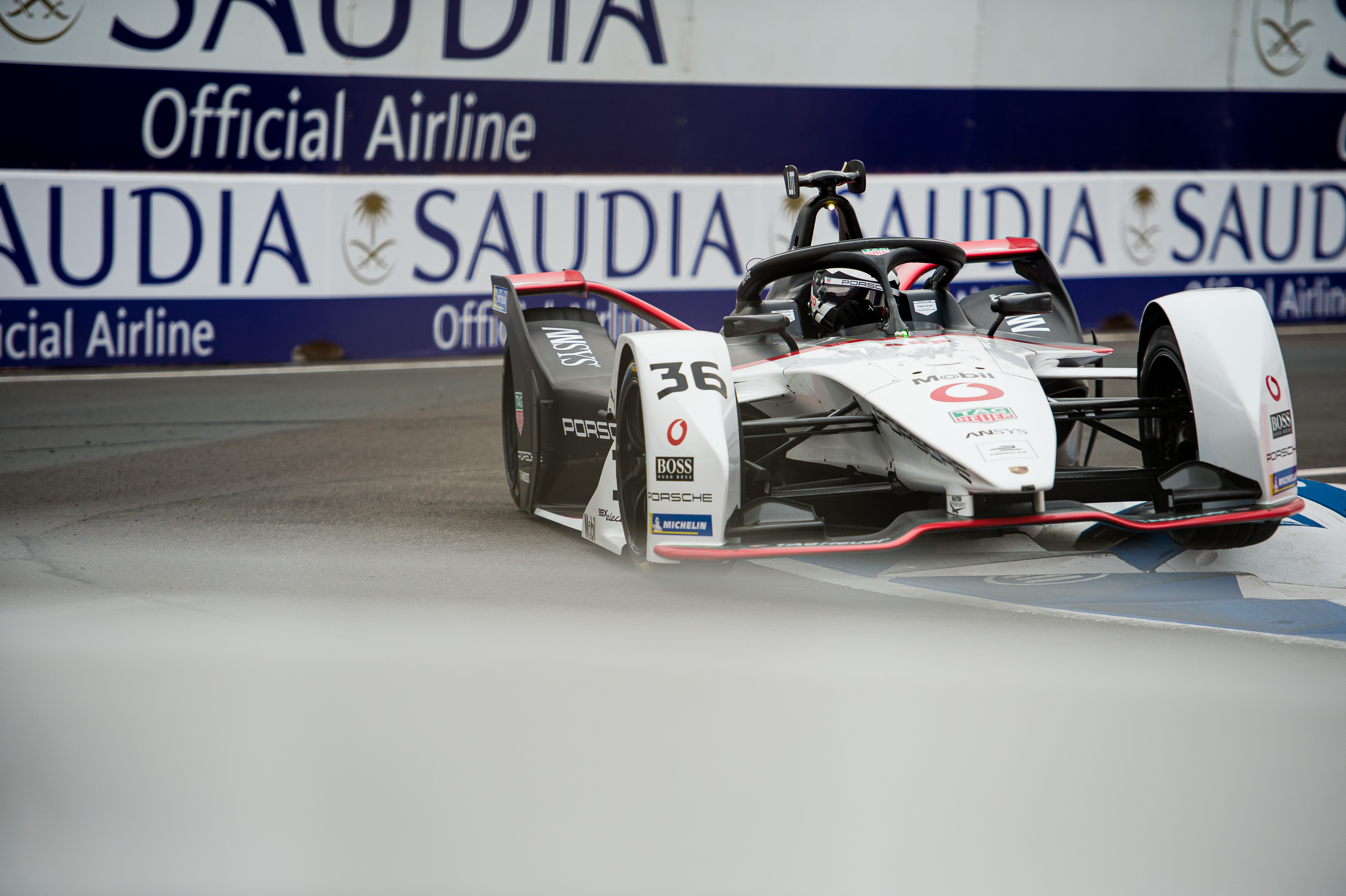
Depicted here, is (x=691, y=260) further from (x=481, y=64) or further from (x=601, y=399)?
(x=601, y=399)

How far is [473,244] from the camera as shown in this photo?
1162 cm

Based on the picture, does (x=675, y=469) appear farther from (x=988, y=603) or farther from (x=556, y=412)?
(x=556, y=412)

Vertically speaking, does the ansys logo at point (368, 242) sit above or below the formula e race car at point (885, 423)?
above

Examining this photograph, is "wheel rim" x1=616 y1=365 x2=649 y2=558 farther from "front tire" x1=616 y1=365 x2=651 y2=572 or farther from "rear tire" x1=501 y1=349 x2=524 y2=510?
"rear tire" x1=501 y1=349 x2=524 y2=510

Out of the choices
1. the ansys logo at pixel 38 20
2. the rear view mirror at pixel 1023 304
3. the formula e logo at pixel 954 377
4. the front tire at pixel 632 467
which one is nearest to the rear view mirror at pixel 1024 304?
the rear view mirror at pixel 1023 304

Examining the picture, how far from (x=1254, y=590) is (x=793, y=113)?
8.84m

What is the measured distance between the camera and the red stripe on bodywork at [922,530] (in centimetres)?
425

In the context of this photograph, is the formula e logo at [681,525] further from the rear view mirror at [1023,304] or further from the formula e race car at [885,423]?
the rear view mirror at [1023,304]

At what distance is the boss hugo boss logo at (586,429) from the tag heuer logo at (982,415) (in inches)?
69.3

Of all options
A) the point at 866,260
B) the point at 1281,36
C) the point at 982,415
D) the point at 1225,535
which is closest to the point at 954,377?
the point at 982,415

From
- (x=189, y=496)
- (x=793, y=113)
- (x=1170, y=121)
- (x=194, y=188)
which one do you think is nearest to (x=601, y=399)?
(x=189, y=496)

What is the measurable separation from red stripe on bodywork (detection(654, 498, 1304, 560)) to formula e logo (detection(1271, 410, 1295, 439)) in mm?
455

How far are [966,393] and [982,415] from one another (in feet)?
0.44

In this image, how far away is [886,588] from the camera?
4.55m
